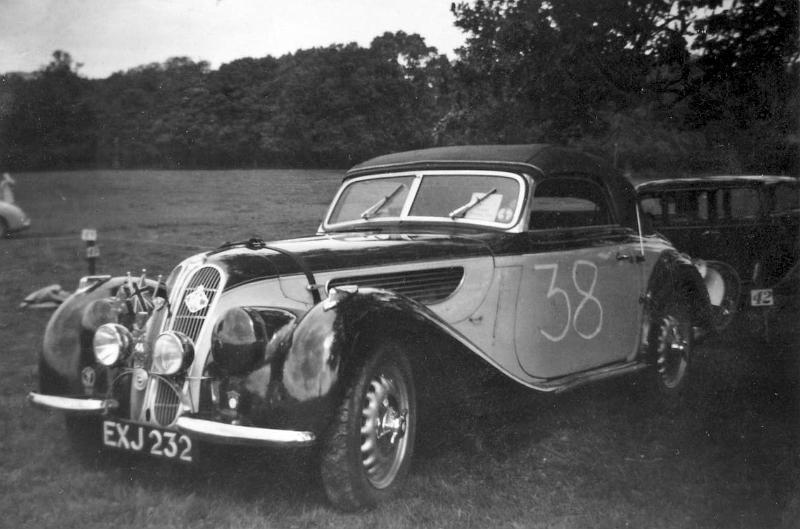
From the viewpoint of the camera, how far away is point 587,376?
13.9 ft

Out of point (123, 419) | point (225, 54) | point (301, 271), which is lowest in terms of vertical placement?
point (123, 419)

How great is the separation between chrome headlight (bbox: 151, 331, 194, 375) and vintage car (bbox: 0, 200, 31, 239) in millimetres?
2595

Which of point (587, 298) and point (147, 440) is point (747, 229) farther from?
point (147, 440)

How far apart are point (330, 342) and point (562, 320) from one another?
6.15 ft

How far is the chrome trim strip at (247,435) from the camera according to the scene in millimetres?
2617

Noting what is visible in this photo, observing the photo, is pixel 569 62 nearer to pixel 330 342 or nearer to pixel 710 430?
pixel 710 430

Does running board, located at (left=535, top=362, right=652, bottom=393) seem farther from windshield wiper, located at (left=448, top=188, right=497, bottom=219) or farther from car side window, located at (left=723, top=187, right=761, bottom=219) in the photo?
car side window, located at (left=723, top=187, right=761, bottom=219)

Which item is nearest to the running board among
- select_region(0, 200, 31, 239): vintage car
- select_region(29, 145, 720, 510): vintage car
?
select_region(29, 145, 720, 510): vintage car

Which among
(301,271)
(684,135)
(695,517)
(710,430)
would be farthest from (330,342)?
(684,135)

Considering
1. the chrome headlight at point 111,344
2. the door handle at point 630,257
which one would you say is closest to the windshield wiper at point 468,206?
the door handle at point 630,257

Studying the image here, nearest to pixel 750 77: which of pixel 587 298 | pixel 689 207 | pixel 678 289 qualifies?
pixel 689 207

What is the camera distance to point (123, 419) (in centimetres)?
293

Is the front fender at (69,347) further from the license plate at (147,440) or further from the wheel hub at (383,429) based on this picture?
the wheel hub at (383,429)

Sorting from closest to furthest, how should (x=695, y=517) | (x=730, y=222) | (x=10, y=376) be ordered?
(x=695, y=517) → (x=10, y=376) → (x=730, y=222)
